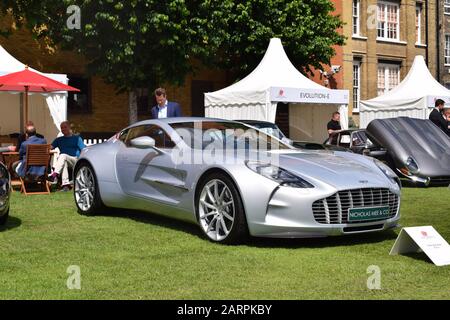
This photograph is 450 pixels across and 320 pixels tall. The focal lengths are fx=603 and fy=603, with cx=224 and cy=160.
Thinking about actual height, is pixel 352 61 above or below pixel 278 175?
above

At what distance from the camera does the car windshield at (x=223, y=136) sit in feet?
22.6

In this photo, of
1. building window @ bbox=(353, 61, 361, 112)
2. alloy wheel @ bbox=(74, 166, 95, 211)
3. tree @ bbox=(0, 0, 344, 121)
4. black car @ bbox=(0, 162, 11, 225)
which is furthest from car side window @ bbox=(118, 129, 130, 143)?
building window @ bbox=(353, 61, 361, 112)

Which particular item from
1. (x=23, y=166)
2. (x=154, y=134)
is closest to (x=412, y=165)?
(x=154, y=134)

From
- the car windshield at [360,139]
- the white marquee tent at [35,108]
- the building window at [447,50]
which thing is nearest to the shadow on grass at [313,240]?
A: the car windshield at [360,139]

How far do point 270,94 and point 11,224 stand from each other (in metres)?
9.80

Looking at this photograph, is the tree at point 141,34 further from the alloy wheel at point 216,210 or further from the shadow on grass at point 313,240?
the alloy wheel at point 216,210

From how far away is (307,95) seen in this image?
17.1 meters

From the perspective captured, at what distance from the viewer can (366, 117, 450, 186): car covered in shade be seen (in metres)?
12.2

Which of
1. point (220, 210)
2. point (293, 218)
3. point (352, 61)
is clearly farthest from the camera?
point (352, 61)

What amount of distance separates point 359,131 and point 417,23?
24.1 metres

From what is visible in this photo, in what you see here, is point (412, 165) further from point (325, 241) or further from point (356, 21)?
point (356, 21)

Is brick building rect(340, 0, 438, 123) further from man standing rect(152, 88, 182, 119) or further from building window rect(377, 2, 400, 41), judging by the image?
man standing rect(152, 88, 182, 119)

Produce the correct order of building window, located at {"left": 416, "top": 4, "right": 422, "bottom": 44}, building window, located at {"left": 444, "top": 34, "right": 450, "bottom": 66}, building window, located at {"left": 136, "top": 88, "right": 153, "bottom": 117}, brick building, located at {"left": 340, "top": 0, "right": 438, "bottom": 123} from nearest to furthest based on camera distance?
building window, located at {"left": 136, "top": 88, "right": 153, "bottom": 117}
brick building, located at {"left": 340, "top": 0, "right": 438, "bottom": 123}
building window, located at {"left": 416, "top": 4, "right": 422, "bottom": 44}
building window, located at {"left": 444, "top": 34, "right": 450, "bottom": 66}
